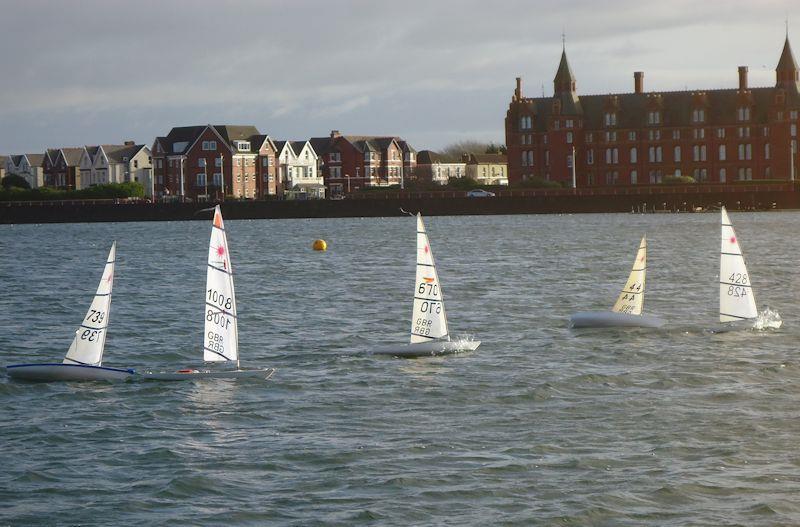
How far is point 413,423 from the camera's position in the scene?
25.2 meters

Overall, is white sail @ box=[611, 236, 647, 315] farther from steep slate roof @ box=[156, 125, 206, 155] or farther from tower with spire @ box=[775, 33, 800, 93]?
steep slate roof @ box=[156, 125, 206, 155]

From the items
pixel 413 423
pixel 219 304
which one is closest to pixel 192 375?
pixel 219 304

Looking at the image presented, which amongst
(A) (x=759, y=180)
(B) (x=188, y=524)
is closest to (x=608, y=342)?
(B) (x=188, y=524)

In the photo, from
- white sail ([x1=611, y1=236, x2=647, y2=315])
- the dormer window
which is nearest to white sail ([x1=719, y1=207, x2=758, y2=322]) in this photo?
white sail ([x1=611, y1=236, x2=647, y2=315])

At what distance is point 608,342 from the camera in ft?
120

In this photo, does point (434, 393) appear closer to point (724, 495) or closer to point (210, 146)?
point (724, 495)

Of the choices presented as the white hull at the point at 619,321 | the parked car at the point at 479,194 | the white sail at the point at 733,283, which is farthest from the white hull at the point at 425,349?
the parked car at the point at 479,194

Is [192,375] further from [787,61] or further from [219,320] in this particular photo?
[787,61]

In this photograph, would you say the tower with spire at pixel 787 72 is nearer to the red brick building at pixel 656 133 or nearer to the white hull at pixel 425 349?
the red brick building at pixel 656 133

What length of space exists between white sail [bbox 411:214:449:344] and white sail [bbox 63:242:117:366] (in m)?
7.32

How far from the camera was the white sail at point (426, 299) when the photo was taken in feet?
107

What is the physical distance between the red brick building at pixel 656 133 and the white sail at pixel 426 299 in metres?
131

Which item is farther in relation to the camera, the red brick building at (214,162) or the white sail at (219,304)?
the red brick building at (214,162)

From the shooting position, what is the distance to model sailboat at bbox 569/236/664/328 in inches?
1567
